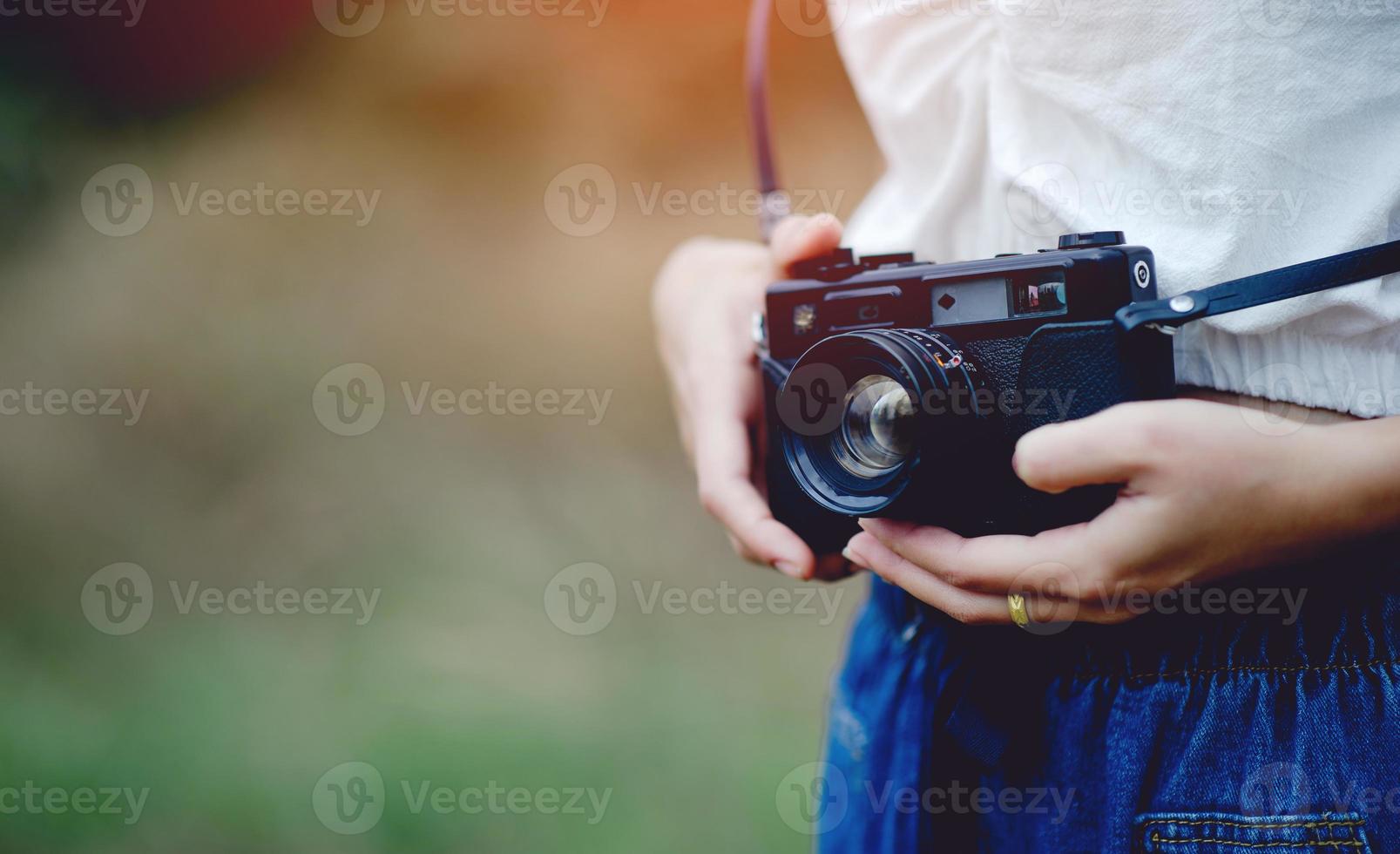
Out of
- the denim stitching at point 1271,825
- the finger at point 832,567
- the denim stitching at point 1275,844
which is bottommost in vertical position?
the denim stitching at point 1275,844

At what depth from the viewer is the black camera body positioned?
56cm

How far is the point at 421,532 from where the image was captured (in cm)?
209

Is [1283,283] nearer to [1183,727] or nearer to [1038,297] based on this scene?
[1038,297]

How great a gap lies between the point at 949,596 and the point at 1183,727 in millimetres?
143

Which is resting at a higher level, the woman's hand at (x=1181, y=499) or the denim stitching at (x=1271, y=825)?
the woman's hand at (x=1181, y=499)

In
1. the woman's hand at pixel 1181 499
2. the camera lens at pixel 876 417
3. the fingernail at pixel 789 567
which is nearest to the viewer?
the woman's hand at pixel 1181 499

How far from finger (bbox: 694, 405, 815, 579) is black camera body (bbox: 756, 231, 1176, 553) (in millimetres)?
63

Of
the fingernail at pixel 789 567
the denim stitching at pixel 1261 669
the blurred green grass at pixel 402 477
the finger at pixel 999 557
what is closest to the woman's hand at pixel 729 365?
the fingernail at pixel 789 567

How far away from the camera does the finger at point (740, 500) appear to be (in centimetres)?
70

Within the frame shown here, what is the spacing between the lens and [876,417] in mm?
638

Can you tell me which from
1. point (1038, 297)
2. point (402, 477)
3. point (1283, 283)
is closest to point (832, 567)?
point (1038, 297)

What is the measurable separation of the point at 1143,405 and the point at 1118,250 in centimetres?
10

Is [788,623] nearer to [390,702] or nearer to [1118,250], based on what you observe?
[390,702]

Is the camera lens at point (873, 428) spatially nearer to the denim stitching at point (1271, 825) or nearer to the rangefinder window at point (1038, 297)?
the rangefinder window at point (1038, 297)
